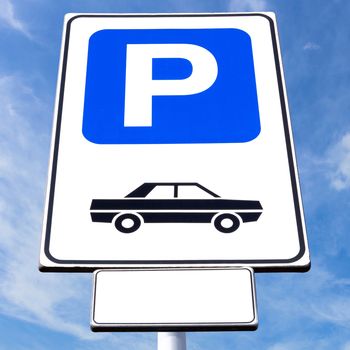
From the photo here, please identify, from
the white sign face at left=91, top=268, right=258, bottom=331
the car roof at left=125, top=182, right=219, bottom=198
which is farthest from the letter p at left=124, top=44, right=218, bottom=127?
the white sign face at left=91, top=268, right=258, bottom=331

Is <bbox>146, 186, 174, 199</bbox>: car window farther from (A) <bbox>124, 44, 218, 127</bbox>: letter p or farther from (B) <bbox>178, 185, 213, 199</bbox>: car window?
(A) <bbox>124, 44, 218, 127</bbox>: letter p

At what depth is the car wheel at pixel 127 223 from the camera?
49.3 inches

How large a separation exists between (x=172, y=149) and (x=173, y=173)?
10 cm

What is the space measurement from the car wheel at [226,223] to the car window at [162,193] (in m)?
0.16

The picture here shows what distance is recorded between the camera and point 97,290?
1134 millimetres

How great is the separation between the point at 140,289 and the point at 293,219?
50 cm

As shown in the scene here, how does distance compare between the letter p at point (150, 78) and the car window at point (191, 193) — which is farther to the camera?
the letter p at point (150, 78)

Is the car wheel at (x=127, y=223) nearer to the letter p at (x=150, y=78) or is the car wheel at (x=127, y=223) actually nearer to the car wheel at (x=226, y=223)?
the car wheel at (x=226, y=223)

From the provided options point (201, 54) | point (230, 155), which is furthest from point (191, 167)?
point (201, 54)

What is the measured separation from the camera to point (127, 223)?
126 centimetres

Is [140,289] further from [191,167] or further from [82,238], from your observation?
[191,167]

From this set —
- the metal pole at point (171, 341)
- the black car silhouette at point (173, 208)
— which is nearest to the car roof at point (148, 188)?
the black car silhouette at point (173, 208)

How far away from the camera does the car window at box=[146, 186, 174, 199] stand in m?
1.31

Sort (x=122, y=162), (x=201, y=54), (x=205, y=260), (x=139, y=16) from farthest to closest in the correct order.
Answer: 1. (x=139, y=16)
2. (x=201, y=54)
3. (x=122, y=162)
4. (x=205, y=260)
